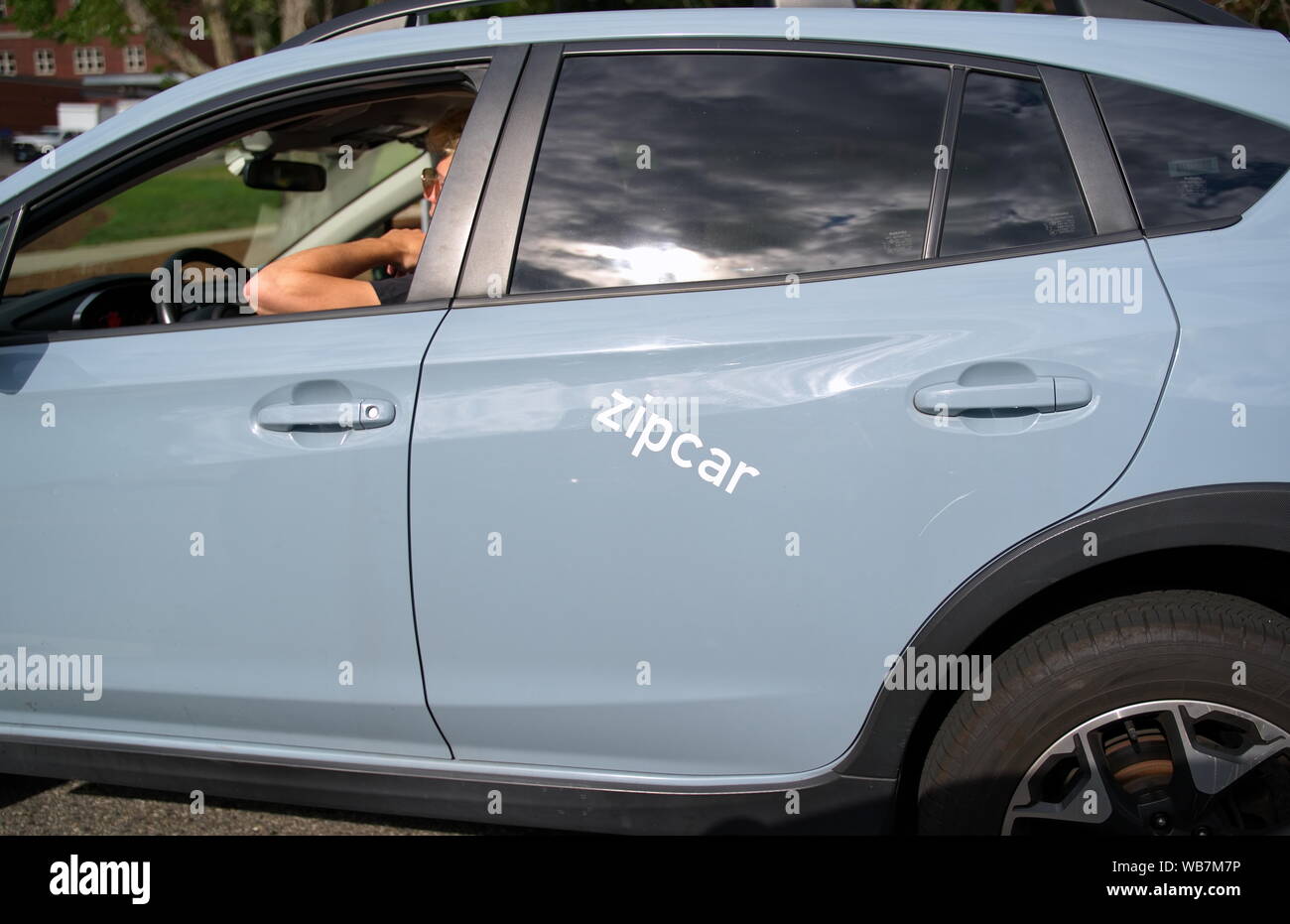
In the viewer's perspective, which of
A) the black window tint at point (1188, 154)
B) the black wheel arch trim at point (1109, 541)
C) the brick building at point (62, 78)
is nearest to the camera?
the black wheel arch trim at point (1109, 541)

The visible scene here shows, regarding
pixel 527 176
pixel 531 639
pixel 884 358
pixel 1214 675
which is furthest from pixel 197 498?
pixel 1214 675

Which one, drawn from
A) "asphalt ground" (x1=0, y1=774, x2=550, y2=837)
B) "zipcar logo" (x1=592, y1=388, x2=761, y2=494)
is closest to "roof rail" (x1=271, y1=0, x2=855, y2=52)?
"zipcar logo" (x1=592, y1=388, x2=761, y2=494)

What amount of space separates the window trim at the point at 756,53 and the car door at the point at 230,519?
52mm

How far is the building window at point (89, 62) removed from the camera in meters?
48.6

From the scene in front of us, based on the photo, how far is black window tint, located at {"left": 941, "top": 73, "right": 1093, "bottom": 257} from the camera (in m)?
2.04

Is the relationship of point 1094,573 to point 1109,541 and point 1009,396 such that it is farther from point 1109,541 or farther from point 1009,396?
point 1009,396

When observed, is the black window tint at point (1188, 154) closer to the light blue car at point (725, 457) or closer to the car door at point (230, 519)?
the light blue car at point (725, 457)

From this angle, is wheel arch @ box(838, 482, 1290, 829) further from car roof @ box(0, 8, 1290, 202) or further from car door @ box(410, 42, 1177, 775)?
car roof @ box(0, 8, 1290, 202)

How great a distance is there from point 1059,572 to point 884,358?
1.51 ft

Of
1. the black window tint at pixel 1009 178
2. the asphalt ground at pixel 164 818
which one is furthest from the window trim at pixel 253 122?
the asphalt ground at pixel 164 818

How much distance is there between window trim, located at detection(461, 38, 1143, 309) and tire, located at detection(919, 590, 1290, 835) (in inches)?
25.8
